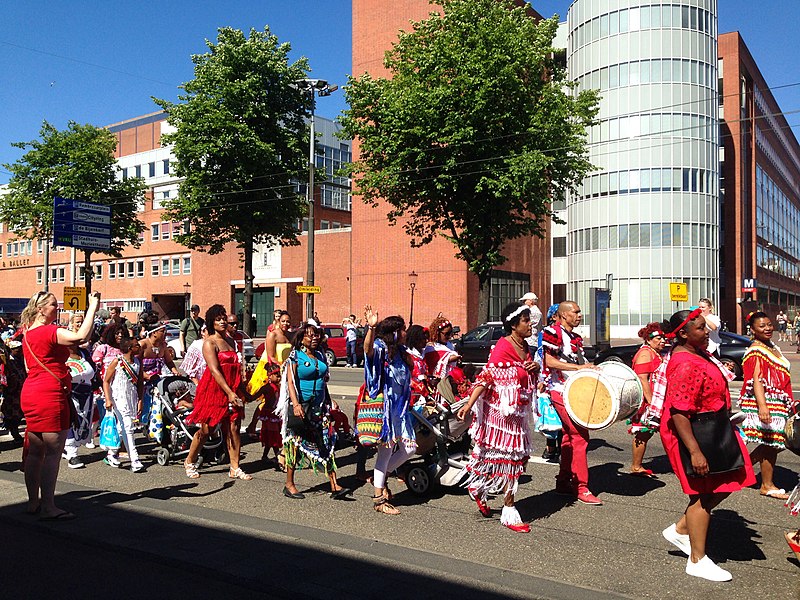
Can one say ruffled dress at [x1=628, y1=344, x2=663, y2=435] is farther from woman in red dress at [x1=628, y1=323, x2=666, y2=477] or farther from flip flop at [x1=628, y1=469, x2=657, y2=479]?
flip flop at [x1=628, y1=469, x2=657, y2=479]

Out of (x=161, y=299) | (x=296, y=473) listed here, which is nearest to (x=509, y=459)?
(x=296, y=473)

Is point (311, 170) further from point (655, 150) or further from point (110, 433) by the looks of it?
point (655, 150)

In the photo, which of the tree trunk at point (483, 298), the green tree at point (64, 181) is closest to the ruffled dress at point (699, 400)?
the tree trunk at point (483, 298)

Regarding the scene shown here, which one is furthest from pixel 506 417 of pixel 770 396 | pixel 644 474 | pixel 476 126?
pixel 476 126

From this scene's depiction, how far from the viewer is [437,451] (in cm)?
733

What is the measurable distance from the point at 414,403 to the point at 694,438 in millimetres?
2958

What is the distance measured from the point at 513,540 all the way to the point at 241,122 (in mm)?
28284

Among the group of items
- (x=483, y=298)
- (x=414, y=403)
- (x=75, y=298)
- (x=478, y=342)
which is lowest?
(x=478, y=342)

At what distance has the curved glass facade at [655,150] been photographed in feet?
158

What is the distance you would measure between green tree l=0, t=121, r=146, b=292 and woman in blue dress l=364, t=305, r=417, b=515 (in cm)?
3469

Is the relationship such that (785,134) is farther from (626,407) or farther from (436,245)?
(626,407)

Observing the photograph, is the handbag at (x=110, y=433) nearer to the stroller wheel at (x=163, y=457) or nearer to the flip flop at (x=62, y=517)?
the stroller wheel at (x=163, y=457)

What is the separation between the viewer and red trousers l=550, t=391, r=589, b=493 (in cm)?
689

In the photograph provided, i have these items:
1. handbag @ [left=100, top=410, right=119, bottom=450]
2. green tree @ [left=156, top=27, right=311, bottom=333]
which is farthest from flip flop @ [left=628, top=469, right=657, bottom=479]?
green tree @ [left=156, top=27, right=311, bottom=333]
